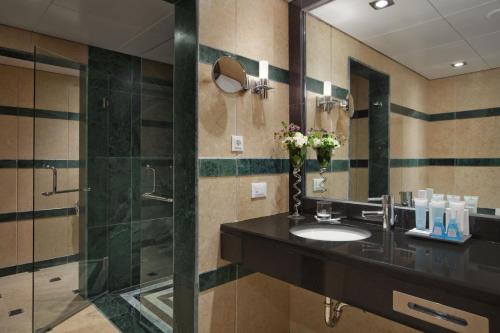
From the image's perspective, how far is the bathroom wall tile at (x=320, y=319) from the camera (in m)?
1.77

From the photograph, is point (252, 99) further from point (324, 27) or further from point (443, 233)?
point (443, 233)

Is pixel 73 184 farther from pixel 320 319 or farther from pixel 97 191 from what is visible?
pixel 320 319

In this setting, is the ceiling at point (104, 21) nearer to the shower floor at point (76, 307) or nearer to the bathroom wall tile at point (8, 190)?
the bathroom wall tile at point (8, 190)

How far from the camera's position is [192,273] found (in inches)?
65.8

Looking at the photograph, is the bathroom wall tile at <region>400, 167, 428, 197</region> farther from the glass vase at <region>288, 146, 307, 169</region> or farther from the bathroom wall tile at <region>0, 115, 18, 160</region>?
the bathroom wall tile at <region>0, 115, 18, 160</region>

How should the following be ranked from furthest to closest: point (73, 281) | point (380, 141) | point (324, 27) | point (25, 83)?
point (25, 83)
point (73, 281)
point (324, 27)
point (380, 141)

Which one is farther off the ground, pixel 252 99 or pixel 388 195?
pixel 252 99

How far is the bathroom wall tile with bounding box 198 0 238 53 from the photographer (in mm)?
1678

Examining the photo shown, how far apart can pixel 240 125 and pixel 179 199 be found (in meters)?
0.57

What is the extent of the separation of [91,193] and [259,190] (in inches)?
70.8

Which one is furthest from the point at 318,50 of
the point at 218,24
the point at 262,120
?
the point at 218,24

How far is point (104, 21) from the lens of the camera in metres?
2.57

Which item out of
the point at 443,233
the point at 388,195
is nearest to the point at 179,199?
the point at 388,195

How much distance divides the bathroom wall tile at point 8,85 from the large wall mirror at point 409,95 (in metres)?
3.03
